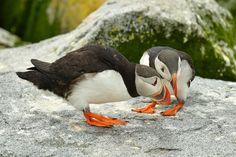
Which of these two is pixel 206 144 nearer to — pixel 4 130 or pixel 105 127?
pixel 105 127

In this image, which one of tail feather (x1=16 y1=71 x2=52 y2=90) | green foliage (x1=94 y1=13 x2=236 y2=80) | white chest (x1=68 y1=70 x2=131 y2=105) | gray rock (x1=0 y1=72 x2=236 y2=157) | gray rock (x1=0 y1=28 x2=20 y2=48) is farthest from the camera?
gray rock (x1=0 y1=28 x2=20 y2=48)

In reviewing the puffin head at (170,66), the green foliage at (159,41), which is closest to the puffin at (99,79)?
the puffin head at (170,66)

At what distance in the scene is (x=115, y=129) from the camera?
5219 millimetres

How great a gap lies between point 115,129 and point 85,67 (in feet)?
2.34

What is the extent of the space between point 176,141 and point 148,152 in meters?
0.35

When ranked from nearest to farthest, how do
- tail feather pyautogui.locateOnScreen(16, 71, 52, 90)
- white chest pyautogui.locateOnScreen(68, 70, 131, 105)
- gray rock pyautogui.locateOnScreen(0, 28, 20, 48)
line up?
white chest pyautogui.locateOnScreen(68, 70, 131, 105), tail feather pyautogui.locateOnScreen(16, 71, 52, 90), gray rock pyautogui.locateOnScreen(0, 28, 20, 48)

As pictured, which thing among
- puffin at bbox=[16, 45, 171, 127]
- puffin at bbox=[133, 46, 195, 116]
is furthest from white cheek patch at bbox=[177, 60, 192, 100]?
Result: puffin at bbox=[16, 45, 171, 127]

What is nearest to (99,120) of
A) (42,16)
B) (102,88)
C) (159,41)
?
(102,88)

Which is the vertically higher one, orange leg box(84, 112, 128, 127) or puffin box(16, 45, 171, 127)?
puffin box(16, 45, 171, 127)

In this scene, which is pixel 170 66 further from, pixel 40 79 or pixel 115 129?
pixel 40 79

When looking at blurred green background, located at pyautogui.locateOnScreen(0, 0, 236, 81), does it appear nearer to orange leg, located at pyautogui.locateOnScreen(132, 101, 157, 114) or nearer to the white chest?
orange leg, located at pyautogui.locateOnScreen(132, 101, 157, 114)

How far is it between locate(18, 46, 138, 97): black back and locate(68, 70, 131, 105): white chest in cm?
5

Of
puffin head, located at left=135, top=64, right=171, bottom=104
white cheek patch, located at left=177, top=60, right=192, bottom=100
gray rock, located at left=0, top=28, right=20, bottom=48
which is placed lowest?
gray rock, located at left=0, top=28, right=20, bottom=48

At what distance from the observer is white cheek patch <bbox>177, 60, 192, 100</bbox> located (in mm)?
5773
